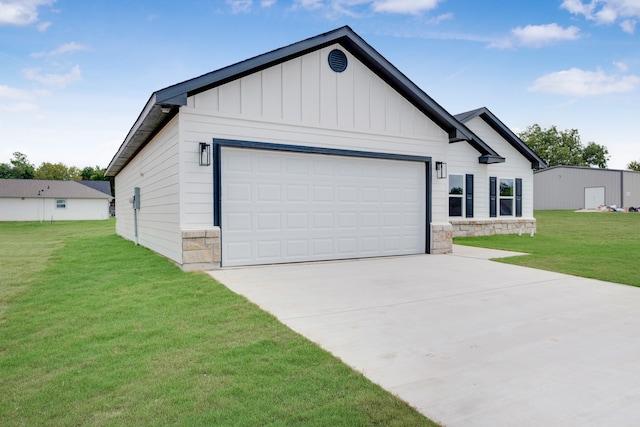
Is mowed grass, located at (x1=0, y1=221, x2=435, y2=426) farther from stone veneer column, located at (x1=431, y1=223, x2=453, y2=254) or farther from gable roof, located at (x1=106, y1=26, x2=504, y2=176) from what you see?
stone veneer column, located at (x1=431, y1=223, x2=453, y2=254)

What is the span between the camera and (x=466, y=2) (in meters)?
11.9

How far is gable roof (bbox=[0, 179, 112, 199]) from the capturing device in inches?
1428

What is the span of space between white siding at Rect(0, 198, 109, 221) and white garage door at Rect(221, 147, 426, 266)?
116ft

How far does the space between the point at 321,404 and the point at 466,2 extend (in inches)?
510

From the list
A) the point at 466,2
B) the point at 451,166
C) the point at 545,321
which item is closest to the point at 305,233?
the point at 545,321

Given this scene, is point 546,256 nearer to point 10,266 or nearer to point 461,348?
point 461,348

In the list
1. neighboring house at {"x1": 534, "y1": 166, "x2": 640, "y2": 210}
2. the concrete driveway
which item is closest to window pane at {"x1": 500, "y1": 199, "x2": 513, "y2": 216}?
the concrete driveway

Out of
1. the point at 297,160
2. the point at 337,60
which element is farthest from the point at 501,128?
the point at 297,160

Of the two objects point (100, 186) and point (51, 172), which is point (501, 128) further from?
point (51, 172)

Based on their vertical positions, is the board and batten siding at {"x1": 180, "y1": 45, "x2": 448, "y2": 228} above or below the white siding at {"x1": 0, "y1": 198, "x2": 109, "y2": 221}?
above

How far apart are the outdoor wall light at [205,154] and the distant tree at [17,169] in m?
68.7

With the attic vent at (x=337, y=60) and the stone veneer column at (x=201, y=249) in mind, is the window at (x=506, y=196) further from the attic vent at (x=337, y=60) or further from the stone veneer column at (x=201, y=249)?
the stone veneer column at (x=201, y=249)

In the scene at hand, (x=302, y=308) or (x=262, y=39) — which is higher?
(x=262, y=39)

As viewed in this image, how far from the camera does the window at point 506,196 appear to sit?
15992 millimetres
